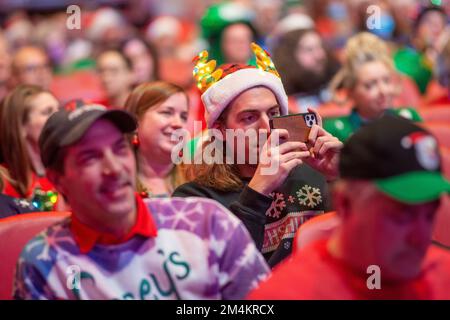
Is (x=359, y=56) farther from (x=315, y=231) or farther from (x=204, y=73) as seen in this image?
(x=315, y=231)

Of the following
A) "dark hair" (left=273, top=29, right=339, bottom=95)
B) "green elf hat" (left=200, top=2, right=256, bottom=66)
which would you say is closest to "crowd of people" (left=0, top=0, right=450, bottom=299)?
"dark hair" (left=273, top=29, right=339, bottom=95)

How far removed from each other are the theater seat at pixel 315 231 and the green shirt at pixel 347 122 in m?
1.95

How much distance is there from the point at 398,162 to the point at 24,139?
2.43 meters

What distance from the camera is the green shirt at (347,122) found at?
4.42 metres

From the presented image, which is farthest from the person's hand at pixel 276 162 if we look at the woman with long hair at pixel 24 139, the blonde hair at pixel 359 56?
the blonde hair at pixel 359 56

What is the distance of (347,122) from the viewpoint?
16.0 ft

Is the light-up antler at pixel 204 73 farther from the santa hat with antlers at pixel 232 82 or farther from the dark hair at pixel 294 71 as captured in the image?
the dark hair at pixel 294 71

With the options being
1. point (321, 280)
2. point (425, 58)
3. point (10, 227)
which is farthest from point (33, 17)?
point (321, 280)

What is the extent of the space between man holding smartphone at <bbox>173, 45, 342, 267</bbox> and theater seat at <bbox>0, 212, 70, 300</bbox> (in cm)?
51

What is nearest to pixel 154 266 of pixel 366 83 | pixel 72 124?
pixel 72 124

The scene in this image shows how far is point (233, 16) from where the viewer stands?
668 cm

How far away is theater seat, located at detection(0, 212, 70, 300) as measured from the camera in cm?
258

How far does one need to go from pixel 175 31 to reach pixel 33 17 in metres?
3.07

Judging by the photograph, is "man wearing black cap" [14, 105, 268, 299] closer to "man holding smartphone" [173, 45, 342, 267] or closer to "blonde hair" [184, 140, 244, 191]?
"man holding smartphone" [173, 45, 342, 267]
